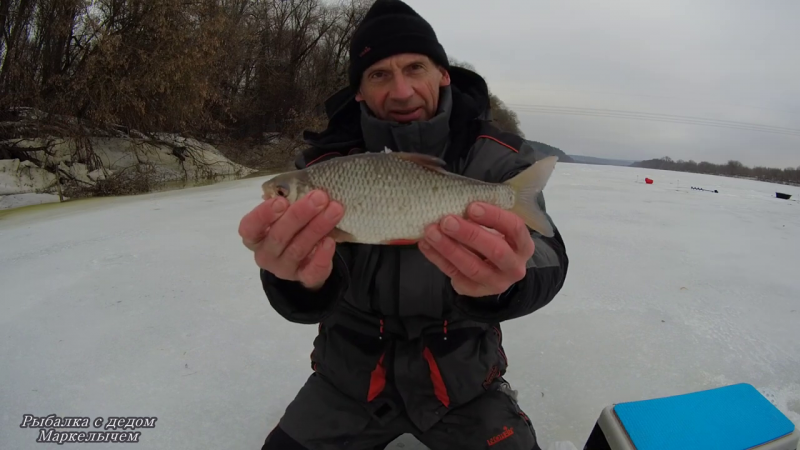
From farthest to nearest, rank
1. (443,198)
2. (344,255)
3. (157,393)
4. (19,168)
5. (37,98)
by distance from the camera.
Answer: (37,98), (19,168), (157,393), (344,255), (443,198)

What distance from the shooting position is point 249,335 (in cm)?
239

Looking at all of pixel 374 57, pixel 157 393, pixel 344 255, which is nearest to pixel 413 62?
pixel 374 57

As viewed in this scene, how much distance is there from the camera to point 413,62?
1823mm

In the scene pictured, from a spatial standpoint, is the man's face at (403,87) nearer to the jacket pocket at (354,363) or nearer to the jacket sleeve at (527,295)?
the jacket sleeve at (527,295)

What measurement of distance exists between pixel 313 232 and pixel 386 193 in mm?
256

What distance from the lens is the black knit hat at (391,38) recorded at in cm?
180

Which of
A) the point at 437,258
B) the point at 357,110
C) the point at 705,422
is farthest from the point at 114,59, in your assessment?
the point at 705,422

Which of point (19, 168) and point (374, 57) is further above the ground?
point (374, 57)

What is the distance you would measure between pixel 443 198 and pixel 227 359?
1509mm

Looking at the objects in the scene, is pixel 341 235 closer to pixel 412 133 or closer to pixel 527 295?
pixel 412 133

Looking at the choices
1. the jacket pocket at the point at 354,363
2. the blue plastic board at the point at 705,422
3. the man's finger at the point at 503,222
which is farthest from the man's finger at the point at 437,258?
the blue plastic board at the point at 705,422

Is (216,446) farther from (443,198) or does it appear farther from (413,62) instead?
(413,62)

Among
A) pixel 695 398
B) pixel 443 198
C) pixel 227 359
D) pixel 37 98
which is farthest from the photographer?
pixel 37 98

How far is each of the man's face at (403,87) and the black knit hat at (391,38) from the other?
30 mm
